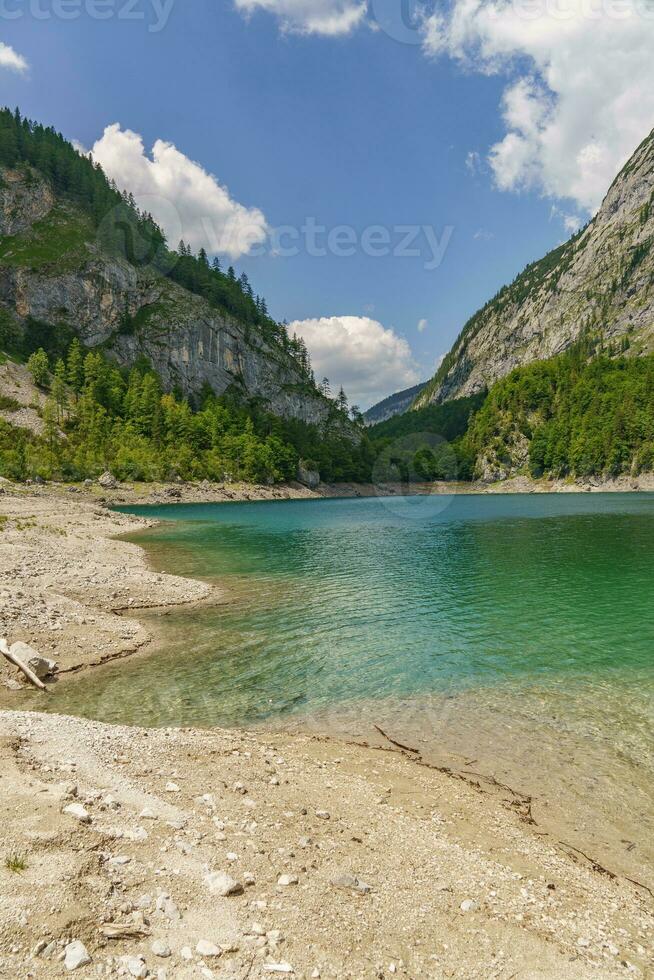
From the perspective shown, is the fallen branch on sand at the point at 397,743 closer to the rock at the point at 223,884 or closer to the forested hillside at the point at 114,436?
the rock at the point at 223,884

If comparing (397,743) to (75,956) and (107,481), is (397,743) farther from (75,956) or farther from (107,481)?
(107,481)

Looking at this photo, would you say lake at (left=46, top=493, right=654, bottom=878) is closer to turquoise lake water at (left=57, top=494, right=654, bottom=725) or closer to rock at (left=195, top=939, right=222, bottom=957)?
turquoise lake water at (left=57, top=494, right=654, bottom=725)

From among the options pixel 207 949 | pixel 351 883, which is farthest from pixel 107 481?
pixel 207 949

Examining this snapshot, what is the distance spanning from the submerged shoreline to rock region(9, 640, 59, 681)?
4.89m

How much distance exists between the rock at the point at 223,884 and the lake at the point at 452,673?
693 centimetres

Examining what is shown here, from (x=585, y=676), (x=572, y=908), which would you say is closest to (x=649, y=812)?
(x=572, y=908)

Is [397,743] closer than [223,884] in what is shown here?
No

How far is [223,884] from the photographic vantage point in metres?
6.52

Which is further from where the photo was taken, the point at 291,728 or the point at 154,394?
the point at 154,394

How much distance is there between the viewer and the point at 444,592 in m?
31.4

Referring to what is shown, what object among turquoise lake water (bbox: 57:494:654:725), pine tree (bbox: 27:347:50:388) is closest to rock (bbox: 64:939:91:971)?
turquoise lake water (bbox: 57:494:654:725)

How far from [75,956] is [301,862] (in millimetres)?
3778

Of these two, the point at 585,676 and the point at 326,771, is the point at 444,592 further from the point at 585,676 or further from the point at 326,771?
the point at 326,771

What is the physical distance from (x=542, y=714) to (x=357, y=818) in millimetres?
8249
